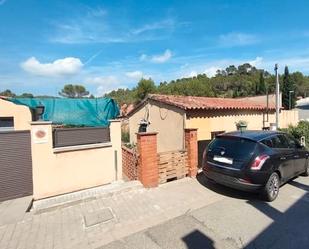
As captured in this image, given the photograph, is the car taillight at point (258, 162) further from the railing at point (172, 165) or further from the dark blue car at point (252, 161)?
the railing at point (172, 165)

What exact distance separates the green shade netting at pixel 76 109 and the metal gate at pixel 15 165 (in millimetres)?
2645

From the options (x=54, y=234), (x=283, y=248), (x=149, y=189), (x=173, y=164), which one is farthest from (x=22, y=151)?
(x=283, y=248)

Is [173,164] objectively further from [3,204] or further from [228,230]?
[3,204]

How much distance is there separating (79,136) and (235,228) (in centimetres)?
509

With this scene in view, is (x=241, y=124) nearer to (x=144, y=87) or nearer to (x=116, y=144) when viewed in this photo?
(x=116, y=144)

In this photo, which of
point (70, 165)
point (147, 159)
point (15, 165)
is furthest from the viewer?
point (70, 165)

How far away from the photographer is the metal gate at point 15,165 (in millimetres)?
6258

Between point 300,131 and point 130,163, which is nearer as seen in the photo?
point 130,163

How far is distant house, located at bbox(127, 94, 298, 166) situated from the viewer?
1045cm

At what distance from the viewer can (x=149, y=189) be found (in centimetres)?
653

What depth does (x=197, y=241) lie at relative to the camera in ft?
13.1

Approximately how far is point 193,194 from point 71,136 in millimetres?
3962

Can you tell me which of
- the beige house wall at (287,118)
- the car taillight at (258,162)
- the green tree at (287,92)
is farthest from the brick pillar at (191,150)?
the green tree at (287,92)

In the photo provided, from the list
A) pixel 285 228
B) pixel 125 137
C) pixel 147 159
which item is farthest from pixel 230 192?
pixel 125 137
